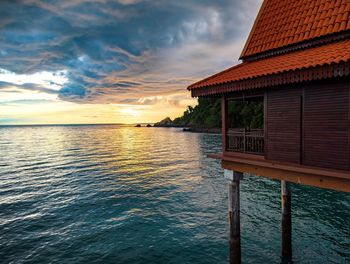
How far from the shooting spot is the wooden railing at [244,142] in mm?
10352

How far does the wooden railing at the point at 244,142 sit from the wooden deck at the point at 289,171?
0.30 m

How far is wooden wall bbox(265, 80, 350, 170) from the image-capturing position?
7.48 m

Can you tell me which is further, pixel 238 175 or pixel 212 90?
pixel 238 175

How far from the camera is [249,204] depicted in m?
20.2

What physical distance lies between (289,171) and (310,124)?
1.67 meters

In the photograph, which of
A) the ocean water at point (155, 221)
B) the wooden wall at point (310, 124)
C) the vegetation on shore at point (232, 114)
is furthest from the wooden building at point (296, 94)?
the vegetation on shore at point (232, 114)

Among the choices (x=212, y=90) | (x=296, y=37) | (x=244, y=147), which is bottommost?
(x=244, y=147)

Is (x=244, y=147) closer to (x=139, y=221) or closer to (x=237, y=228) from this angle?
(x=237, y=228)

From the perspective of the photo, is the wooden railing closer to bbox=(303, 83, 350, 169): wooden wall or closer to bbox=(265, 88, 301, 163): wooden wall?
bbox=(265, 88, 301, 163): wooden wall

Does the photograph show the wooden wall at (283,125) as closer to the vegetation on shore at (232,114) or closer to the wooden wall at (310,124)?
the wooden wall at (310,124)

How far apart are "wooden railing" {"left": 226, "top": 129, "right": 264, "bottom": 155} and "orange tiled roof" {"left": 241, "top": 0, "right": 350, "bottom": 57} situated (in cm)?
378

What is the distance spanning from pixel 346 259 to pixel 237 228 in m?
5.91

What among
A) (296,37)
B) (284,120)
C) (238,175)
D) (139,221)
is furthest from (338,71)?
(139,221)

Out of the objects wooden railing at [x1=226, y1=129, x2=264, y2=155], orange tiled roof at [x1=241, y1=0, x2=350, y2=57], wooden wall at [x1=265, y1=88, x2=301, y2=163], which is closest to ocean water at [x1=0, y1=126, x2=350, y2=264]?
wooden railing at [x1=226, y1=129, x2=264, y2=155]
